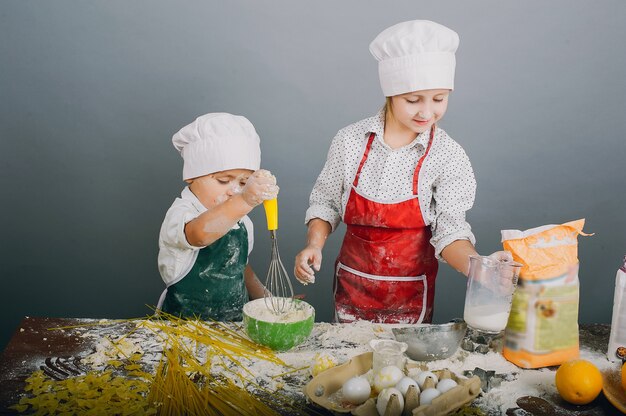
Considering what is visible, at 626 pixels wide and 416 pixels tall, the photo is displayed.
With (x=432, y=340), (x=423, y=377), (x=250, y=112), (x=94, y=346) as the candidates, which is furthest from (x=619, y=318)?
(x=250, y=112)

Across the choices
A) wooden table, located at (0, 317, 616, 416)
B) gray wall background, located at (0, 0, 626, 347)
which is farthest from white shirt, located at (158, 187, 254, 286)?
gray wall background, located at (0, 0, 626, 347)

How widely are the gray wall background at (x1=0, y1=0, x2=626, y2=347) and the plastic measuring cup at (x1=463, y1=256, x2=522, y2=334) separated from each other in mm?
1390

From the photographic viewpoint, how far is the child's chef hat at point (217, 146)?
2.02m

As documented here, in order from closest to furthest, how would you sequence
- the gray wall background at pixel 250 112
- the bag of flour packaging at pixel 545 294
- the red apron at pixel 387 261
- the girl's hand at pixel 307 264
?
the bag of flour packaging at pixel 545 294, the girl's hand at pixel 307 264, the red apron at pixel 387 261, the gray wall background at pixel 250 112

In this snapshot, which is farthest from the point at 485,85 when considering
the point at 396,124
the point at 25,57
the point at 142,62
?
the point at 25,57

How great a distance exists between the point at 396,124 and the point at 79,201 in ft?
5.11

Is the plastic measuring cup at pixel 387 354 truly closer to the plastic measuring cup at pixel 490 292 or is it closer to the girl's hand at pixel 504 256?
the plastic measuring cup at pixel 490 292

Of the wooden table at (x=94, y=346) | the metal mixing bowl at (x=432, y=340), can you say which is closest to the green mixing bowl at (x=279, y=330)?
the wooden table at (x=94, y=346)

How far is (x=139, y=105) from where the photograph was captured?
2.76m

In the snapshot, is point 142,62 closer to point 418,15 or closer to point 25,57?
point 25,57

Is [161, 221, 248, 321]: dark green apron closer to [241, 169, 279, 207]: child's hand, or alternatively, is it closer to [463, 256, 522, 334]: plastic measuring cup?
[241, 169, 279, 207]: child's hand

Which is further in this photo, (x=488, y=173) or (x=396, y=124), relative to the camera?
(x=488, y=173)

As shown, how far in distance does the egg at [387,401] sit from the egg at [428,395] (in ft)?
0.14

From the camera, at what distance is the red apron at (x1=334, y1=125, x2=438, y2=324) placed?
6.75 feet
